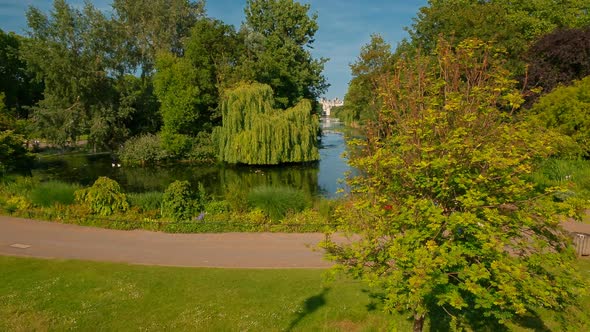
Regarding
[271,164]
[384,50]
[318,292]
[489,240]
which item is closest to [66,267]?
[318,292]

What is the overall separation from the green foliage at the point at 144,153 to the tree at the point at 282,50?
10.8 m

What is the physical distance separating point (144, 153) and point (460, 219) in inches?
1462

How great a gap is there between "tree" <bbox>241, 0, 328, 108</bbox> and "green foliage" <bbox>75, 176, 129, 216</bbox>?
22779mm

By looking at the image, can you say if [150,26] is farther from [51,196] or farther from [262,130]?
[51,196]

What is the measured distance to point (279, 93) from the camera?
40625 mm

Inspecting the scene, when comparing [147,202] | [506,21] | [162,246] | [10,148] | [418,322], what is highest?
[506,21]

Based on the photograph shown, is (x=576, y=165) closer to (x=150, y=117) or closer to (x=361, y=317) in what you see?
(x=361, y=317)

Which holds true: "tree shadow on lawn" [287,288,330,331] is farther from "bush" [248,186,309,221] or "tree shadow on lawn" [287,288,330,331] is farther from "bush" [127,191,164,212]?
"bush" [127,191,164,212]

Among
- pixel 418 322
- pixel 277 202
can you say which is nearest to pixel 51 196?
pixel 277 202

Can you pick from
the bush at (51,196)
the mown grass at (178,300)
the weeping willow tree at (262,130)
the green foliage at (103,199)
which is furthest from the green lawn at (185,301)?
the weeping willow tree at (262,130)

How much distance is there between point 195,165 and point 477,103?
33762 millimetres

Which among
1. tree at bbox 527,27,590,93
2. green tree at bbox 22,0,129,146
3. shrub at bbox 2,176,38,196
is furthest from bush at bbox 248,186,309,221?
green tree at bbox 22,0,129,146

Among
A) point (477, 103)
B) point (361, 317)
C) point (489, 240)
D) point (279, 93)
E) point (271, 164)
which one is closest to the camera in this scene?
point (489, 240)

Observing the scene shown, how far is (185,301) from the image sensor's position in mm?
8844
